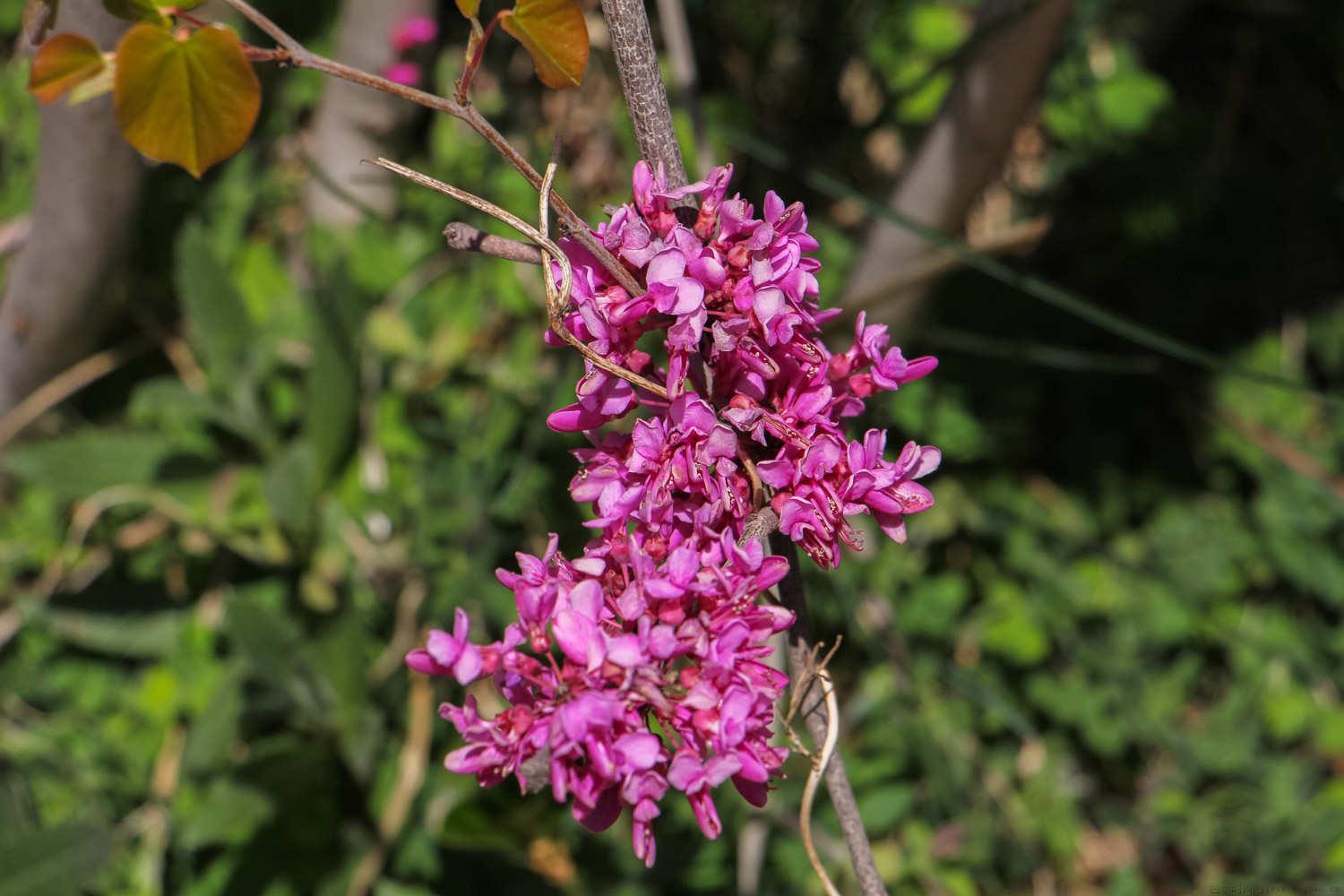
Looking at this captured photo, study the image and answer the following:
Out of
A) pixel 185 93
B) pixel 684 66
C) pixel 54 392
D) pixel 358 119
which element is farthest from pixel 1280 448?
pixel 54 392

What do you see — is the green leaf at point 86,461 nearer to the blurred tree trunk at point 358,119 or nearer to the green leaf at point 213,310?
the green leaf at point 213,310

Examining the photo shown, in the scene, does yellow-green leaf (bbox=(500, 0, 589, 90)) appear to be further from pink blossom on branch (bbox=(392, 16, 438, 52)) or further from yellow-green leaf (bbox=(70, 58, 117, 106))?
pink blossom on branch (bbox=(392, 16, 438, 52))

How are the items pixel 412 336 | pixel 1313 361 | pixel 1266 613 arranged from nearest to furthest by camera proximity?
1. pixel 412 336
2. pixel 1266 613
3. pixel 1313 361

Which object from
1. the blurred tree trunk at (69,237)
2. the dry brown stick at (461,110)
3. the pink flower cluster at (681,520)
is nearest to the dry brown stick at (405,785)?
the blurred tree trunk at (69,237)

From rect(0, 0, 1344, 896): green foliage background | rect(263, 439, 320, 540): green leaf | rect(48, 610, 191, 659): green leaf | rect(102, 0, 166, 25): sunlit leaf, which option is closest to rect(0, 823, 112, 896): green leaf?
rect(0, 0, 1344, 896): green foliage background

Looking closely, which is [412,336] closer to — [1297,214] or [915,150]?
[915,150]

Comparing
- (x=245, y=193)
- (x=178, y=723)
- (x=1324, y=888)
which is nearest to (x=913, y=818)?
(x=1324, y=888)

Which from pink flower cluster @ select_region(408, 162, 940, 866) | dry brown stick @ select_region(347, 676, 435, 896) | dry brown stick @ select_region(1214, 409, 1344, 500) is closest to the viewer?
pink flower cluster @ select_region(408, 162, 940, 866)
